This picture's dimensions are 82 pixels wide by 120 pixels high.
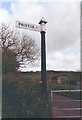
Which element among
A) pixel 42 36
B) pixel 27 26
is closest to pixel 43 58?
pixel 42 36

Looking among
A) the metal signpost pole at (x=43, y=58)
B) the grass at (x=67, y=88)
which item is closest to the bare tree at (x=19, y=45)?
the metal signpost pole at (x=43, y=58)

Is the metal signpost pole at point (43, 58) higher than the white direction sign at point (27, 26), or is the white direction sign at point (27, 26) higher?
the white direction sign at point (27, 26)

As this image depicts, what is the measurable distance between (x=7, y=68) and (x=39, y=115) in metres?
0.56

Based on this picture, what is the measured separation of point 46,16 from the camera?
7.57 ft

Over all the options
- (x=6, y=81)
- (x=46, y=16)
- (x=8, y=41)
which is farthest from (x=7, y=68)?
(x=46, y=16)

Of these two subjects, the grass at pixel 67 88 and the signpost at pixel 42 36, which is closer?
the signpost at pixel 42 36

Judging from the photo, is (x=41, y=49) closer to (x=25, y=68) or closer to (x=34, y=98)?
(x=25, y=68)

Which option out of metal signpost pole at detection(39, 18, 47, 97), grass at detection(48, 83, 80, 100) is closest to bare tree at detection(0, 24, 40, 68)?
metal signpost pole at detection(39, 18, 47, 97)

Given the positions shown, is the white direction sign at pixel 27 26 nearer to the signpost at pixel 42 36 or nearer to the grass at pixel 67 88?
the signpost at pixel 42 36

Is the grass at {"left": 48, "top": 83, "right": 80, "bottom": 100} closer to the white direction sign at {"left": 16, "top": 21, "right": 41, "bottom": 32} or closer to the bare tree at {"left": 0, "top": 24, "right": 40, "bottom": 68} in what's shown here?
the bare tree at {"left": 0, "top": 24, "right": 40, "bottom": 68}

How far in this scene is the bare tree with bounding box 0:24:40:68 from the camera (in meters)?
2.28

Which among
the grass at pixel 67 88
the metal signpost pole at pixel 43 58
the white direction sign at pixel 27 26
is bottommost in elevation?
the grass at pixel 67 88

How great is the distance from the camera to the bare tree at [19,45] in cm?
228

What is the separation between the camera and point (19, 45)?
2.32 metres
